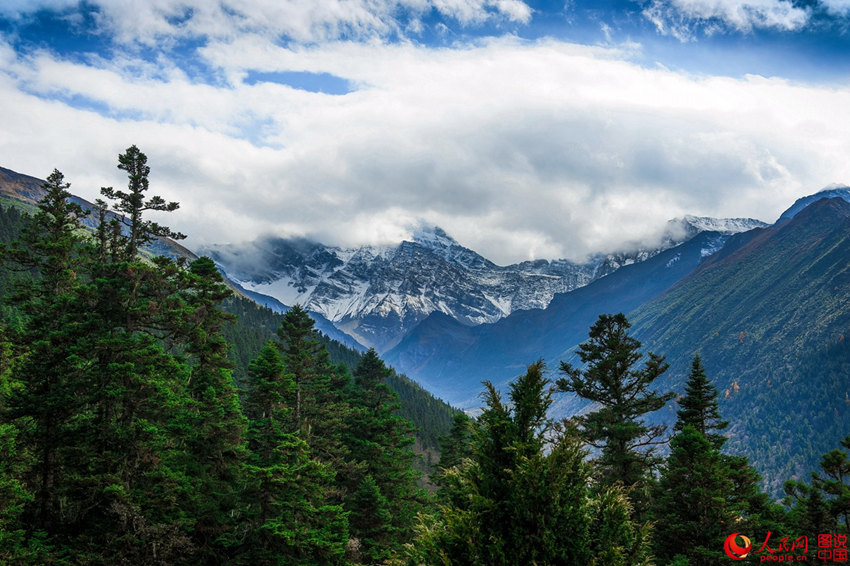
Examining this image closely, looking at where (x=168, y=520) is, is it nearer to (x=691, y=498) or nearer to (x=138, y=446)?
(x=138, y=446)

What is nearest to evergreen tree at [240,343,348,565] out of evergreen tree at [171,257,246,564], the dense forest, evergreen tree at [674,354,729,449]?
the dense forest

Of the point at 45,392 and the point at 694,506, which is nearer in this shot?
the point at 694,506

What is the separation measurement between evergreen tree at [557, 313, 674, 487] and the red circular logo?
17.0 feet

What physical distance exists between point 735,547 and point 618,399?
29.7ft

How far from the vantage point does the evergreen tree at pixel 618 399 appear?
94.3ft

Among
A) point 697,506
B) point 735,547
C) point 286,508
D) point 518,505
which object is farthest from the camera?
point 286,508

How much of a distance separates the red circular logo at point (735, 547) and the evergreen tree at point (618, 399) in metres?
5.17

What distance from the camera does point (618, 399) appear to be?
100ft

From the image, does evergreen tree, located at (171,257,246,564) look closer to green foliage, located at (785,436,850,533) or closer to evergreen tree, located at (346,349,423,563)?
evergreen tree, located at (346,349,423,563)

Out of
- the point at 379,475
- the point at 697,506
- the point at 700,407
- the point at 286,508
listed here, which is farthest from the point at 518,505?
the point at 379,475

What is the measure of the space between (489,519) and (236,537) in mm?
18925

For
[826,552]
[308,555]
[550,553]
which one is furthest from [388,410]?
[550,553]

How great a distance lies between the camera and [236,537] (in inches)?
1040

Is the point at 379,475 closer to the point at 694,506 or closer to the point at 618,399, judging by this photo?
the point at 618,399
